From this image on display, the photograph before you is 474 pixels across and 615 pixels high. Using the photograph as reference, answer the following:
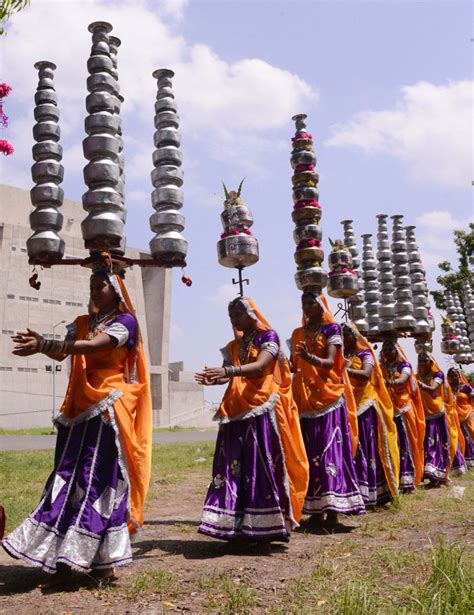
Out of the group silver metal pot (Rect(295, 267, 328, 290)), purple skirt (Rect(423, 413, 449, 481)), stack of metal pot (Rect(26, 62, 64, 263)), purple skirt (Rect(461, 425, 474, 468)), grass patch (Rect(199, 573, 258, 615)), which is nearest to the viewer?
grass patch (Rect(199, 573, 258, 615))

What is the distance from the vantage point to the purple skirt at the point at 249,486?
560 cm

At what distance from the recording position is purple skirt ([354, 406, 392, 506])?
7938mm

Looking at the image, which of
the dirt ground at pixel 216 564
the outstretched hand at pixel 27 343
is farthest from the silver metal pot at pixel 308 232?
the outstretched hand at pixel 27 343

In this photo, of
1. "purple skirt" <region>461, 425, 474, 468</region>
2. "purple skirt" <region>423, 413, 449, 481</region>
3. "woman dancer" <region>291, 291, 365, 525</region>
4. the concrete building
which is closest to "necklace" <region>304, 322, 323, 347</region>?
"woman dancer" <region>291, 291, 365, 525</region>

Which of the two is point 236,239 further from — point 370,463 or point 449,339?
point 449,339

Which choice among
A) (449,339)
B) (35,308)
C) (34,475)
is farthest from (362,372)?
(35,308)

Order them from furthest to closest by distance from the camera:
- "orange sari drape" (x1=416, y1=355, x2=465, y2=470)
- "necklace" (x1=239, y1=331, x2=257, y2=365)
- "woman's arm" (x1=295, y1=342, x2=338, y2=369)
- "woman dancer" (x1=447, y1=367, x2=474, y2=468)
Answer: "woman dancer" (x1=447, y1=367, x2=474, y2=468) → "orange sari drape" (x1=416, y1=355, x2=465, y2=470) → "woman's arm" (x1=295, y1=342, x2=338, y2=369) → "necklace" (x1=239, y1=331, x2=257, y2=365)

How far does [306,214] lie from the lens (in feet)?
27.0

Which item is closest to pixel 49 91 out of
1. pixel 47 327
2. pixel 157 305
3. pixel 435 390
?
pixel 435 390

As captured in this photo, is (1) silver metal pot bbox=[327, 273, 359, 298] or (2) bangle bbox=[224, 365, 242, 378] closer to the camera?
(2) bangle bbox=[224, 365, 242, 378]

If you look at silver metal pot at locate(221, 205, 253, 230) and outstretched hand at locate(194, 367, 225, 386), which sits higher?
silver metal pot at locate(221, 205, 253, 230)

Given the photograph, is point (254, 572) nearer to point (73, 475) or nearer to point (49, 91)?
point (73, 475)

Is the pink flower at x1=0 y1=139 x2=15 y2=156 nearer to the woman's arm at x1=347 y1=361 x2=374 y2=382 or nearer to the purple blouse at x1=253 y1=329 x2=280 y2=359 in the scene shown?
the purple blouse at x1=253 y1=329 x2=280 y2=359

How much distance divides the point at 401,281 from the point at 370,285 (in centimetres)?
54
